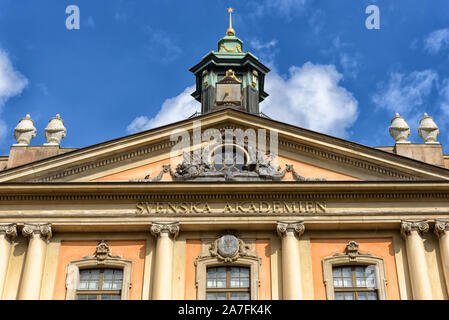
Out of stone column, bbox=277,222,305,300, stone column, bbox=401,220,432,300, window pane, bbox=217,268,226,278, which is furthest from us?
window pane, bbox=217,268,226,278

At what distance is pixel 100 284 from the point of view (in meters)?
22.1

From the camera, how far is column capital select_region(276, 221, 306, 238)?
22.3m

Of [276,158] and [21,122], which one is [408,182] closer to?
[276,158]

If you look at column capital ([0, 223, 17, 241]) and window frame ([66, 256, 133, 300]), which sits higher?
column capital ([0, 223, 17, 241])

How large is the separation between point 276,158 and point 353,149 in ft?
8.07

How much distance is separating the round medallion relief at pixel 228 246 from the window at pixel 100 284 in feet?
10.1

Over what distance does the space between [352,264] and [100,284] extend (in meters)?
7.56

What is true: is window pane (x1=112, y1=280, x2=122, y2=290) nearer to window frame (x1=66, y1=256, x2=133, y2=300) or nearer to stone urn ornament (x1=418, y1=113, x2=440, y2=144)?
window frame (x1=66, y1=256, x2=133, y2=300)

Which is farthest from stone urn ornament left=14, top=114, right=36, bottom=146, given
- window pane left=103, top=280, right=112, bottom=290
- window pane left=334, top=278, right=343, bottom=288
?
window pane left=334, top=278, right=343, bottom=288

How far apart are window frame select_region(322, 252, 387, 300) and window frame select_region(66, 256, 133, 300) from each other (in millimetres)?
5832

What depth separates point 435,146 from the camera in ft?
79.4

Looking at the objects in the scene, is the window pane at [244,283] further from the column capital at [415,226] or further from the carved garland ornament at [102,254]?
the column capital at [415,226]

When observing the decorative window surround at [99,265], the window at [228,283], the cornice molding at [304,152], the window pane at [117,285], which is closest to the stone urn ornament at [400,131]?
the cornice molding at [304,152]
